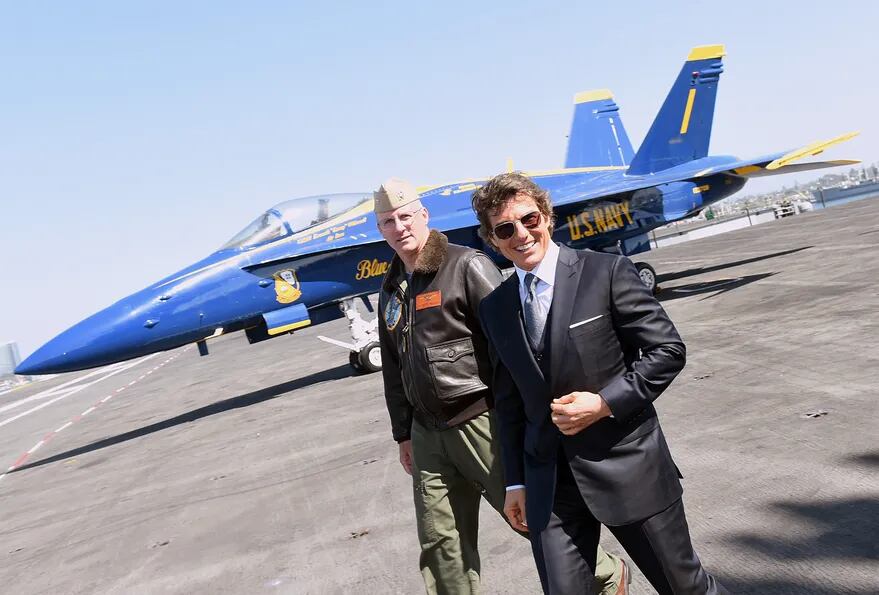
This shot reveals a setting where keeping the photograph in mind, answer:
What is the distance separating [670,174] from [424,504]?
49.8ft

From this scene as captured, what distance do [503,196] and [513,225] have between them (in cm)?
12

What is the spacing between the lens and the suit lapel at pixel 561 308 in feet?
8.07

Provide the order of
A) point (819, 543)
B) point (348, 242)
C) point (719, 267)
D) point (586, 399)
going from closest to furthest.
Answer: point (586, 399), point (819, 543), point (348, 242), point (719, 267)

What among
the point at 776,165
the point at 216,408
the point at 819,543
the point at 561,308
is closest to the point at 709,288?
the point at 776,165

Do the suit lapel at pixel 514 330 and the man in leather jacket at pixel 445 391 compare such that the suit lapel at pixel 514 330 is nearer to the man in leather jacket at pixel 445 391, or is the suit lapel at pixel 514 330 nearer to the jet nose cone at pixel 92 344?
the man in leather jacket at pixel 445 391

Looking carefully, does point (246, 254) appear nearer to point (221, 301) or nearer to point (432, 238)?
point (221, 301)

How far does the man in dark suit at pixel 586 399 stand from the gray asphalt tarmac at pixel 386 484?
123 cm

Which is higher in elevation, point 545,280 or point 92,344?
point 545,280

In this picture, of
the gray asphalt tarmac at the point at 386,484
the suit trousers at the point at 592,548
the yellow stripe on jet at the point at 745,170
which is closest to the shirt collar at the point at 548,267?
the suit trousers at the point at 592,548

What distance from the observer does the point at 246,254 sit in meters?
12.8

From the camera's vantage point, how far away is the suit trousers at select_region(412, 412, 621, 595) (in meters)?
3.23

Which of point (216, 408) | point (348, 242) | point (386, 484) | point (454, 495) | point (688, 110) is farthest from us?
point (688, 110)

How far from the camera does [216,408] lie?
14266 mm

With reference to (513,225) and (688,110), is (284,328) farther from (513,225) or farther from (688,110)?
(688,110)
